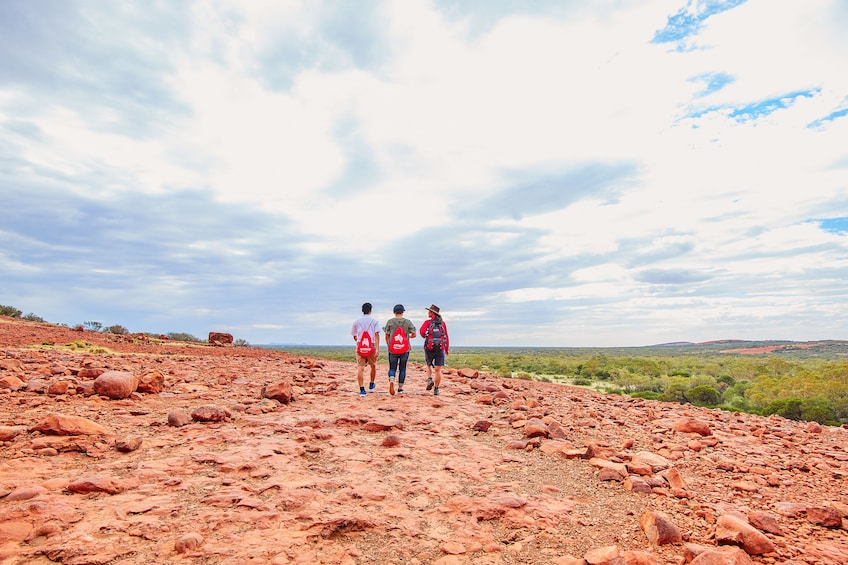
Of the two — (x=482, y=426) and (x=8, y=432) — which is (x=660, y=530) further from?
(x=8, y=432)

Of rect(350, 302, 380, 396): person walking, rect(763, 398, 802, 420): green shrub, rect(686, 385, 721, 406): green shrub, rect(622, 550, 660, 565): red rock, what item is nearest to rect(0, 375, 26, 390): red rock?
rect(350, 302, 380, 396): person walking

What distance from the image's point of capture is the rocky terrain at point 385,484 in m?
4.50

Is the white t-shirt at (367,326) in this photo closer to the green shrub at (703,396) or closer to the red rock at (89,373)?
the red rock at (89,373)

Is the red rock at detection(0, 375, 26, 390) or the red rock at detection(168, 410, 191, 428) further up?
the red rock at detection(0, 375, 26, 390)

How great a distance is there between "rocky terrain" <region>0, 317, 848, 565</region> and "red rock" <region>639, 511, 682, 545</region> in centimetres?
2

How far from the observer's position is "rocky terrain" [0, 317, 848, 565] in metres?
4.50

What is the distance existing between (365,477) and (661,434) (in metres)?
6.56

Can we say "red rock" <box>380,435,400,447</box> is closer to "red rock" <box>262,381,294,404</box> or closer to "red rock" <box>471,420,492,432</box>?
"red rock" <box>471,420,492,432</box>

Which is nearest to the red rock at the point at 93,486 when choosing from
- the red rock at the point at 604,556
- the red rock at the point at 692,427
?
the red rock at the point at 604,556

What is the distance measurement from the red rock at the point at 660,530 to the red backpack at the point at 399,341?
788 centimetres

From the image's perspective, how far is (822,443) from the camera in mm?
9891

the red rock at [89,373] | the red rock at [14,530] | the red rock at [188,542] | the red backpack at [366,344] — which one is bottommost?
the red rock at [188,542]

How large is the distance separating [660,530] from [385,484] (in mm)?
3378

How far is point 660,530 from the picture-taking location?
480 cm
